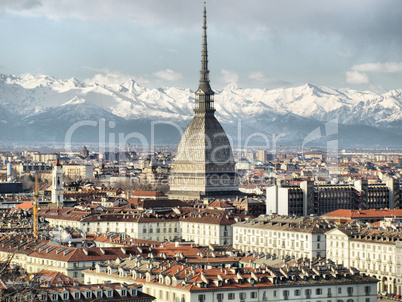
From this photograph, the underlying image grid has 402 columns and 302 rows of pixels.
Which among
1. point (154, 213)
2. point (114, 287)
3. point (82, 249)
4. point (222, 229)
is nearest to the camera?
point (114, 287)

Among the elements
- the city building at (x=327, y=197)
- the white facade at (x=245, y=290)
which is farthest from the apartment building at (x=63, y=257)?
the city building at (x=327, y=197)

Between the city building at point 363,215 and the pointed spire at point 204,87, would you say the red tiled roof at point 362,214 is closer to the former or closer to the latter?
the city building at point 363,215

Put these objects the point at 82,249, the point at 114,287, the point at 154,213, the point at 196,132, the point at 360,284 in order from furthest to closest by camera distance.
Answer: the point at 196,132, the point at 154,213, the point at 82,249, the point at 360,284, the point at 114,287

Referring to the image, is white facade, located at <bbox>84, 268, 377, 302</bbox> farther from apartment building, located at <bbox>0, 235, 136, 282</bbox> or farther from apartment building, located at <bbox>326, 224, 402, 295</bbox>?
apartment building, located at <bbox>326, 224, 402, 295</bbox>

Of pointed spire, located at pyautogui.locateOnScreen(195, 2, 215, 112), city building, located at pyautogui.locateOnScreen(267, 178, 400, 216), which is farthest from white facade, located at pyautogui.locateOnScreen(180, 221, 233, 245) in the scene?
pointed spire, located at pyautogui.locateOnScreen(195, 2, 215, 112)

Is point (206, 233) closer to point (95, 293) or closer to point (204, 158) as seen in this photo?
point (95, 293)

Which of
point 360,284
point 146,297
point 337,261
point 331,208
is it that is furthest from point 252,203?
point 146,297

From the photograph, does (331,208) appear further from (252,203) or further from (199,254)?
(199,254)

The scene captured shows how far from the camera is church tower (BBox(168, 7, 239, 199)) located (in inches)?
5969

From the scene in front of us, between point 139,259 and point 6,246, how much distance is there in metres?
15.2

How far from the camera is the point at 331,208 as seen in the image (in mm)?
120938

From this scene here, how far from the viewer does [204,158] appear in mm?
155375

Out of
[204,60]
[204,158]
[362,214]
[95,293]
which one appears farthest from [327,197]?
[95,293]

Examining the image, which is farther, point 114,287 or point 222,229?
point 222,229
